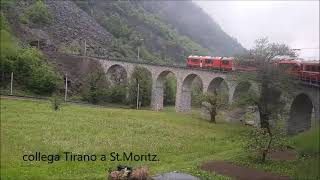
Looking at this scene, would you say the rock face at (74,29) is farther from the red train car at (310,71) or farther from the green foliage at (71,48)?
the red train car at (310,71)

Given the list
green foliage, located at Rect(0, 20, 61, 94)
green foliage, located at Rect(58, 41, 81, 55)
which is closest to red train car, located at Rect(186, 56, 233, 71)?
green foliage, located at Rect(0, 20, 61, 94)

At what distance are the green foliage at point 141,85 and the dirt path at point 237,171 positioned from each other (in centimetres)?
4611

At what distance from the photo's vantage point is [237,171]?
25.5 m

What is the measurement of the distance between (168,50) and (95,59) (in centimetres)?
7346

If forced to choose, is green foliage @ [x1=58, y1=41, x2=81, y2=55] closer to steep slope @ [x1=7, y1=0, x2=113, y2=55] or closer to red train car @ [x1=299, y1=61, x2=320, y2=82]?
steep slope @ [x1=7, y1=0, x2=113, y2=55]

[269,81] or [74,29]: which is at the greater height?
[74,29]

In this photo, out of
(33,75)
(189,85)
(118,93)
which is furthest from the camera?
(118,93)

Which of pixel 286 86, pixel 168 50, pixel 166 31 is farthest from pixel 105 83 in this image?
pixel 166 31

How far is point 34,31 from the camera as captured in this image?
89625mm

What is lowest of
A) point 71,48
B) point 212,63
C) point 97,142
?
point 97,142

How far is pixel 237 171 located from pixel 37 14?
79.4 metres

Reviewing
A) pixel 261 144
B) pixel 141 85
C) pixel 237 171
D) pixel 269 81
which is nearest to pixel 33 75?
pixel 141 85

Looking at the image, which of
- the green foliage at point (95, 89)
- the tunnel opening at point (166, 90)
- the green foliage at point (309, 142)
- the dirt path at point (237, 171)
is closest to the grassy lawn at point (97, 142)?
the dirt path at point (237, 171)

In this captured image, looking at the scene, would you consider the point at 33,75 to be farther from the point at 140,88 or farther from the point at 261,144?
the point at 261,144
